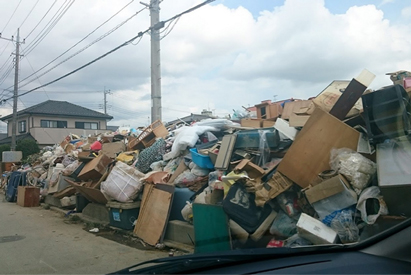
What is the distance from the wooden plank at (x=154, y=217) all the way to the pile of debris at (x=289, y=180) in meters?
0.02

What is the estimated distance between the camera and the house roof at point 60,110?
33.3 meters

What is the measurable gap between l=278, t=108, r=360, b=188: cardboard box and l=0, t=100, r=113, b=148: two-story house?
91.9 ft

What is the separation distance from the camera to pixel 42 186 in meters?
13.9

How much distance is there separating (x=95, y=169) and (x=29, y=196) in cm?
508

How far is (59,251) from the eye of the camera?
6281 mm

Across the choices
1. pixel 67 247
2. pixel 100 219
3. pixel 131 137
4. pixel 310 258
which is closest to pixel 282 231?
pixel 310 258

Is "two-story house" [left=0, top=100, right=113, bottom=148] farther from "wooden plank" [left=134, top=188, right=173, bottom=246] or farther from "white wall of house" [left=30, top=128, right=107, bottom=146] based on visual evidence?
"wooden plank" [left=134, top=188, right=173, bottom=246]

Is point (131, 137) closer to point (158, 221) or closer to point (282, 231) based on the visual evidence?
point (158, 221)

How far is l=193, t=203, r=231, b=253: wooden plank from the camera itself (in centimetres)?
→ 527

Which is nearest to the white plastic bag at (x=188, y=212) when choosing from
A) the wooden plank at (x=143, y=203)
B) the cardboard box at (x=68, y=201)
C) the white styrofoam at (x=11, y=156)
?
the wooden plank at (x=143, y=203)

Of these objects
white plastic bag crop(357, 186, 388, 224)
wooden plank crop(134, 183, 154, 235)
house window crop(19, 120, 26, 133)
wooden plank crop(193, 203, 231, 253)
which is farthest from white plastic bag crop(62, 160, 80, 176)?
house window crop(19, 120, 26, 133)

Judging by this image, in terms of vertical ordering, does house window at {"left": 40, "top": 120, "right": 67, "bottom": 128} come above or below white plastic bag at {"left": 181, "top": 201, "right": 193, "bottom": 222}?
above

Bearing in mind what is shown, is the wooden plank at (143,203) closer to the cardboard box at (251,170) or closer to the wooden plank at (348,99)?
the cardboard box at (251,170)

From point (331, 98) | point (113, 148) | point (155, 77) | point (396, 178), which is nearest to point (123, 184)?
point (113, 148)
